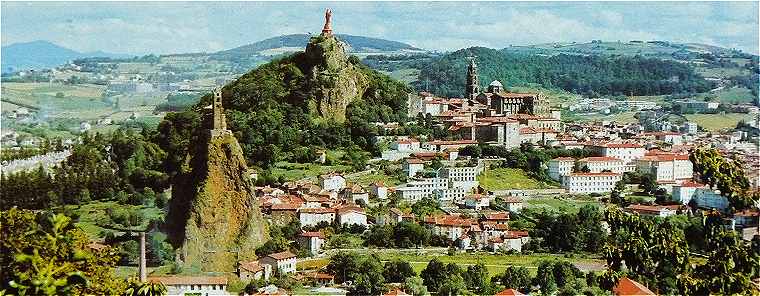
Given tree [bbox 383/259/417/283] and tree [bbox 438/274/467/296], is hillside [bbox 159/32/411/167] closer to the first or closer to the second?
tree [bbox 383/259/417/283]

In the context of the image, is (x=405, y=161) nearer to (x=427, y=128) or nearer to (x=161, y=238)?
(x=427, y=128)

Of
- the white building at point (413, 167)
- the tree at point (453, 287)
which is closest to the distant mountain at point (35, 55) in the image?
the white building at point (413, 167)

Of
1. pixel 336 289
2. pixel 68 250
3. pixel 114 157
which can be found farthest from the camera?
pixel 114 157

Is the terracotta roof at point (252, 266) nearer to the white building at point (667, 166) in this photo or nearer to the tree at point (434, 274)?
the tree at point (434, 274)

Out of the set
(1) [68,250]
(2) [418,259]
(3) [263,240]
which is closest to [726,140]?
(2) [418,259]

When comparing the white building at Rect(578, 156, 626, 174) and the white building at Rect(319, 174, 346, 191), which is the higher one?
the white building at Rect(578, 156, 626, 174)

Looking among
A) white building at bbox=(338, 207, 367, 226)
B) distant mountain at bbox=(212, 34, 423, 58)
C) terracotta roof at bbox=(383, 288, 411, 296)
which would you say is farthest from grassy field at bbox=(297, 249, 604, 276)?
distant mountain at bbox=(212, 34, 423, 58)

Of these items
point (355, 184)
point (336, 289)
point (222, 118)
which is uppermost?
point (222, 118)
